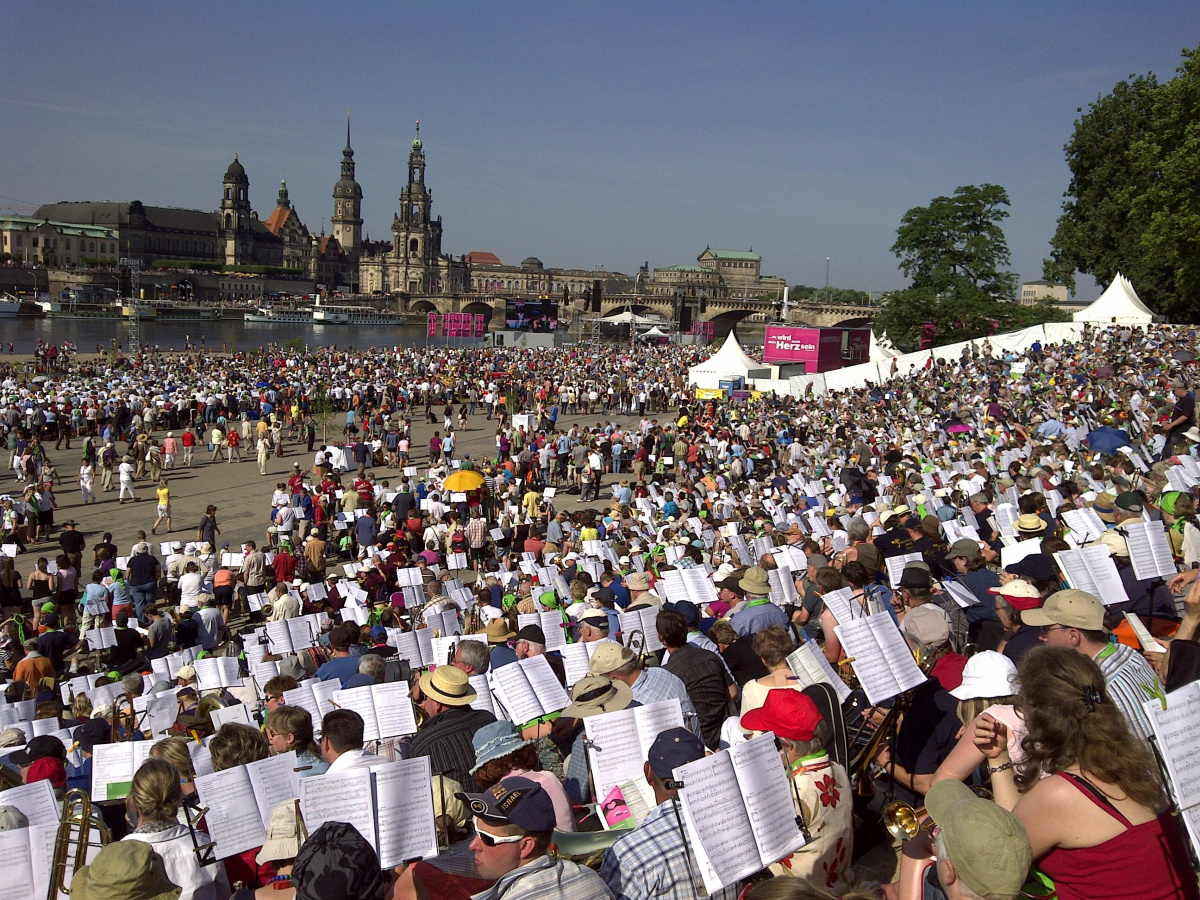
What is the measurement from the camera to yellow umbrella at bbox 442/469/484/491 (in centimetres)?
1605

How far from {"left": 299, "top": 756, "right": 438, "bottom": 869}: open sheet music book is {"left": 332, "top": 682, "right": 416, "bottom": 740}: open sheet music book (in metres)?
1.29

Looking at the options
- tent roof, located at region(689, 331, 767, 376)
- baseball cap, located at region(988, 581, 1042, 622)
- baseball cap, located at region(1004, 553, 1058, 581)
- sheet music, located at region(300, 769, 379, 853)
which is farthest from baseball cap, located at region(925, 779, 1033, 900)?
tent roof, located at region(689, 331, 767, 376)

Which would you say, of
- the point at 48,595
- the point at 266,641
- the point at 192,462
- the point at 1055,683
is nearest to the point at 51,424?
the point at 192,462

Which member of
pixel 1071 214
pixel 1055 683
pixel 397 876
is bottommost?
pixel 397 876

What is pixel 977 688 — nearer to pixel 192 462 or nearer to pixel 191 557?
pixel 191 557

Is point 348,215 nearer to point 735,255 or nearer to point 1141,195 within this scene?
point 735,255

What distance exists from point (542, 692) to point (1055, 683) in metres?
2.56

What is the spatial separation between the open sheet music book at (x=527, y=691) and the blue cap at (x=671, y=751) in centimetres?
131

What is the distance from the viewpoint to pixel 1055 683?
2.89 metres

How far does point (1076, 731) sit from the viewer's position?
107 inches

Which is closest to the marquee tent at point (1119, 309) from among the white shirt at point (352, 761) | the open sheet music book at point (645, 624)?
the open sheet music book at point (645, 624)

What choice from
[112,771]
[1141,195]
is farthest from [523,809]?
[1141,195]

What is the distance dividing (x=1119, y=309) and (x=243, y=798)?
107 ft

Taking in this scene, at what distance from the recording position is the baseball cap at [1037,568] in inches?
236
